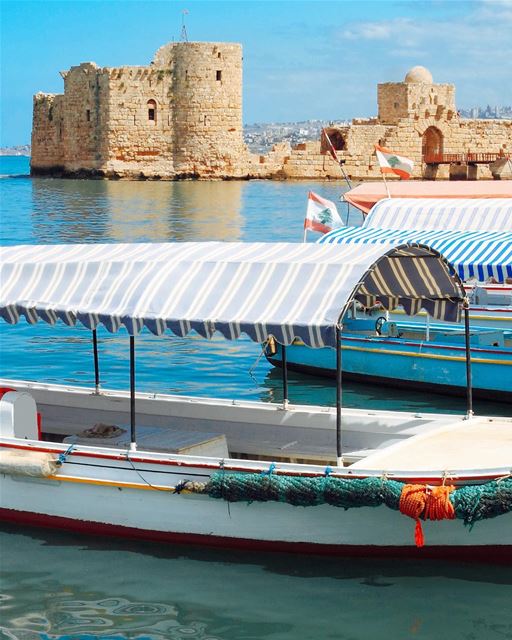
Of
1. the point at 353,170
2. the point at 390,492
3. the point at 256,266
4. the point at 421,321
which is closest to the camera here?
the point at 390,492

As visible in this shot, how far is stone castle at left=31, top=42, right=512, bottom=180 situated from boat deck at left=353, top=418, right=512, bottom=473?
46.8 metres

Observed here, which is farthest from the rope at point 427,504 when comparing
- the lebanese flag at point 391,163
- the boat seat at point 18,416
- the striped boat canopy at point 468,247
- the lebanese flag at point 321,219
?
the lebanese flag at point 391,163

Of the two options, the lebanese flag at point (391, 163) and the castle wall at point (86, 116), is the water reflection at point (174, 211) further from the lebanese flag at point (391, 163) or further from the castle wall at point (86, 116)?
the lebanese flag at point (391, 163)

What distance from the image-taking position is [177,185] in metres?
54.7

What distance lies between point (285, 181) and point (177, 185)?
25.9 feet

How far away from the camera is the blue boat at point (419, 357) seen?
46.3 ft

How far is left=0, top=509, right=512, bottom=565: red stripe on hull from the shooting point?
8.52 meters

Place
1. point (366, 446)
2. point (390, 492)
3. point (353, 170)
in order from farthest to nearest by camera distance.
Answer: point (353, 170) < point (366, 446) < point (390, 492)

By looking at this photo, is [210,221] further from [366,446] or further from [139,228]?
[366,446]

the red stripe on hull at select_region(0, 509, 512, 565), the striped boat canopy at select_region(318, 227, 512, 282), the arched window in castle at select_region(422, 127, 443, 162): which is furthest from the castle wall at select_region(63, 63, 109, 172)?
the red stripe on hull at select_region(0, 509, 512, 565)

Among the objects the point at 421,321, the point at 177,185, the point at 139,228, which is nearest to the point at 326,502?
the point at 421,321

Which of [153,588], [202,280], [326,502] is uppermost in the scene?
[202,280]

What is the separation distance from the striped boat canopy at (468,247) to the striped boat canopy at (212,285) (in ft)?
15.3

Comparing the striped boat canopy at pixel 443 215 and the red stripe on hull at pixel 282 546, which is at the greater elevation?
the striped boat canopy at pixel 443 215
